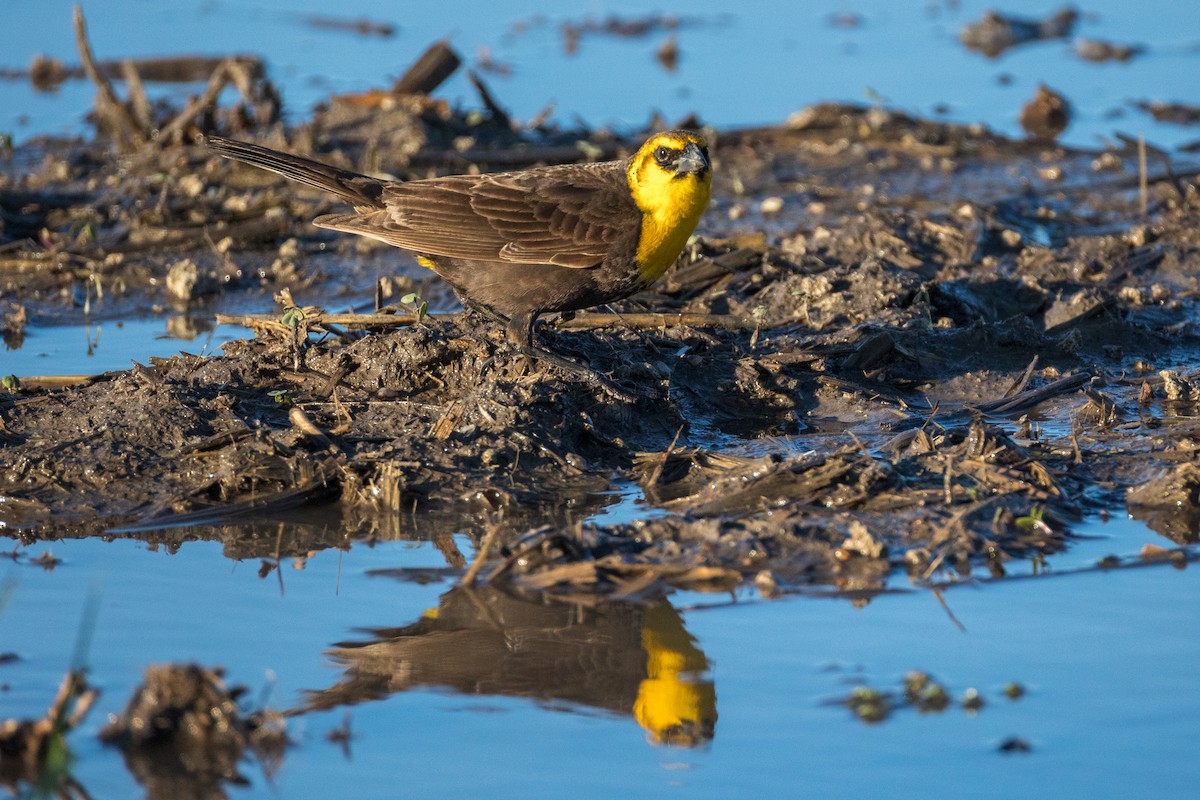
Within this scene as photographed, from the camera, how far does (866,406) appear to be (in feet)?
23.0

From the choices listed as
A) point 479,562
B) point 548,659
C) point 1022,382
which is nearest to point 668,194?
point 1022,382

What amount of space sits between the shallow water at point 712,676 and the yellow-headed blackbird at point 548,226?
5.78 feet

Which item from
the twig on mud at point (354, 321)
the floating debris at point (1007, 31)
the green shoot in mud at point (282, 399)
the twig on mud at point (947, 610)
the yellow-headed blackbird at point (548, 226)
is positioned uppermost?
the floating debris at point (1007, 31)

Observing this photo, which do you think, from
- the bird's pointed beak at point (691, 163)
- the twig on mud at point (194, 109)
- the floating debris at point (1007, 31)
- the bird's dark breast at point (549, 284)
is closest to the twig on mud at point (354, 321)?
the bird's dark breast at point (549, 284)

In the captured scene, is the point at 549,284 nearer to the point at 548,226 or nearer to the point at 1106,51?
the point at 548,226

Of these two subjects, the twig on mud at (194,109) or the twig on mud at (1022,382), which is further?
the twig on mud at (194,109)

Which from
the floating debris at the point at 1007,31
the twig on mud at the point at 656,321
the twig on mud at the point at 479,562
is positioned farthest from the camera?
the floating debris at the point at 1007,31

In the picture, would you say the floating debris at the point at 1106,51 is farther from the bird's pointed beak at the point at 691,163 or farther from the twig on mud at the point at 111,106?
the bird's pointed beak at the point at 691,163

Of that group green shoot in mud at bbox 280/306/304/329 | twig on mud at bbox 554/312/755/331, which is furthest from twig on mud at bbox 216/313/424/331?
twig on mud at bbox 554/312/755/331

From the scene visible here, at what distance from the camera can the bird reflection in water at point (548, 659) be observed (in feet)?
14.4

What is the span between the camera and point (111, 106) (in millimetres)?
10984

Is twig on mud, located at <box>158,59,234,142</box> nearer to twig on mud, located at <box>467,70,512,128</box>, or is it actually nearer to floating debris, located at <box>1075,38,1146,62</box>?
twig on mud, located at <box>467,70,512,128</box>

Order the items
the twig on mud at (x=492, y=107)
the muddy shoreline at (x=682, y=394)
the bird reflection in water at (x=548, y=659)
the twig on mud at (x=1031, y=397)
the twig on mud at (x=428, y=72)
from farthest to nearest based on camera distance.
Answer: the twig on mud at (x=428, y=72) → the twig on mud at (x=492, y=107) → the twig on mud at (x=1031, y=397) → the muddy shoreline at (x=682, y=394) → the bird reflection in water at (x=548, y=659)

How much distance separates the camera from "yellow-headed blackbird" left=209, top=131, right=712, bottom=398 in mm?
6809
